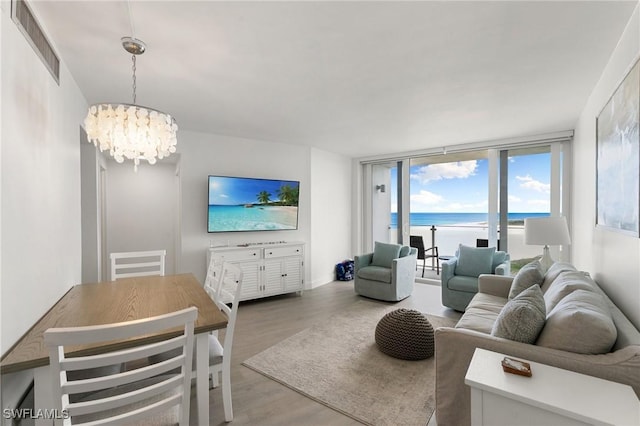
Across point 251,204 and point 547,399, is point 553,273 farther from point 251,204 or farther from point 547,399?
point 251,204

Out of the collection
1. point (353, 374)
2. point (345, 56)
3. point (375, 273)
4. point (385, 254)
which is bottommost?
point (353, 374)

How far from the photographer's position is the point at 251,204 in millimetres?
4523

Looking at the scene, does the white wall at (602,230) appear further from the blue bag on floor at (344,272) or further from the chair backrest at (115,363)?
the blue bag on floor at (344,272)

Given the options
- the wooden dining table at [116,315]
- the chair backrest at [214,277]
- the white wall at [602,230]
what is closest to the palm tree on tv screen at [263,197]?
the chair backrest at [214,277]

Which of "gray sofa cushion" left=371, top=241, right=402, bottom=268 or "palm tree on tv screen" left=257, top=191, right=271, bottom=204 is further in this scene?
"gray sofa cushion" left=371, top=241, right=402, bottom=268

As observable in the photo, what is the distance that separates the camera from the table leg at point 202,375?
5.11 feet

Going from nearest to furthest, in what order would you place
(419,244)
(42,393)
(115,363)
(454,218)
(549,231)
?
(115,363)
(42,393)
(549,231)
(419,244)
(454,218)

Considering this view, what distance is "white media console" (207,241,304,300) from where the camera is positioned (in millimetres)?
4168

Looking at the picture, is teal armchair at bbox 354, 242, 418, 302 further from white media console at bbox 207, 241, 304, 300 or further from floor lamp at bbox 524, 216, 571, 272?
floor lamp at bbox 524, 216, 571, 272

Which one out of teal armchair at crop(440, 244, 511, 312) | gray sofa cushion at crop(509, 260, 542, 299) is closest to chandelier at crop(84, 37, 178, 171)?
gray sofa cushion at crop(509, 260, 542, 299)

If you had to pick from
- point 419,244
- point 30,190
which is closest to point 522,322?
point 30,190

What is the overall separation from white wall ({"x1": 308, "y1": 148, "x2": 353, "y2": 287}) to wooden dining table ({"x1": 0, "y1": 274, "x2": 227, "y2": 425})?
309 centimetres

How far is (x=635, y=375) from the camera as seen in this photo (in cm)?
118

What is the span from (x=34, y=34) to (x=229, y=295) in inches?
72.9
